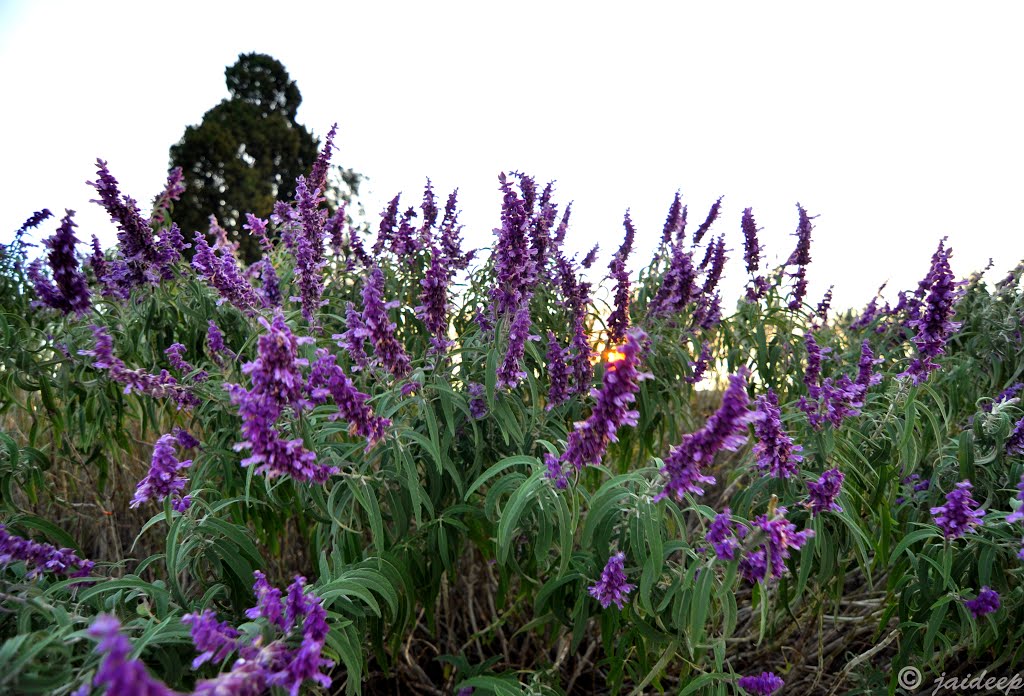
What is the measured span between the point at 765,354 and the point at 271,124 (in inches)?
861

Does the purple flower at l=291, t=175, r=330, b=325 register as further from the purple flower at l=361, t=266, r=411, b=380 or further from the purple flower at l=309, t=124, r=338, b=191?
the purple flower at l=361, t=266, r=411, b=380

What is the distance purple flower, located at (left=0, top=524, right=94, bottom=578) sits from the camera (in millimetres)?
2004

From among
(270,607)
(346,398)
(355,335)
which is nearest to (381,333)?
(355,335)

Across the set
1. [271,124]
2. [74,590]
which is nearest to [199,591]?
[74,590]

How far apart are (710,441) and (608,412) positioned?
0.84 feet

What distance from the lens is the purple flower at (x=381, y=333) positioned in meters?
1.95

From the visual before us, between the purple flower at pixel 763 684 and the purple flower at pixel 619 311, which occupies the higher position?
the purple flower at pixel 619 311

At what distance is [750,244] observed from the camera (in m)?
3.96

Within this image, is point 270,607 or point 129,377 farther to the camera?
point 129,377

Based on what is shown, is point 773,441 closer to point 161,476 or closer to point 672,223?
point 161,476

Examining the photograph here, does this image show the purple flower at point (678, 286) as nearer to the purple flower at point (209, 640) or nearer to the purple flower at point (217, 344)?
the purple flower at point (217, 344)

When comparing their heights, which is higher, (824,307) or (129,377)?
(824,307)

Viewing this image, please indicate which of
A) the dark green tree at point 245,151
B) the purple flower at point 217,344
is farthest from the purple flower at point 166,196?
the dark green tree at point 245,151

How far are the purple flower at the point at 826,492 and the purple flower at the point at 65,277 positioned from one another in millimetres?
2718
